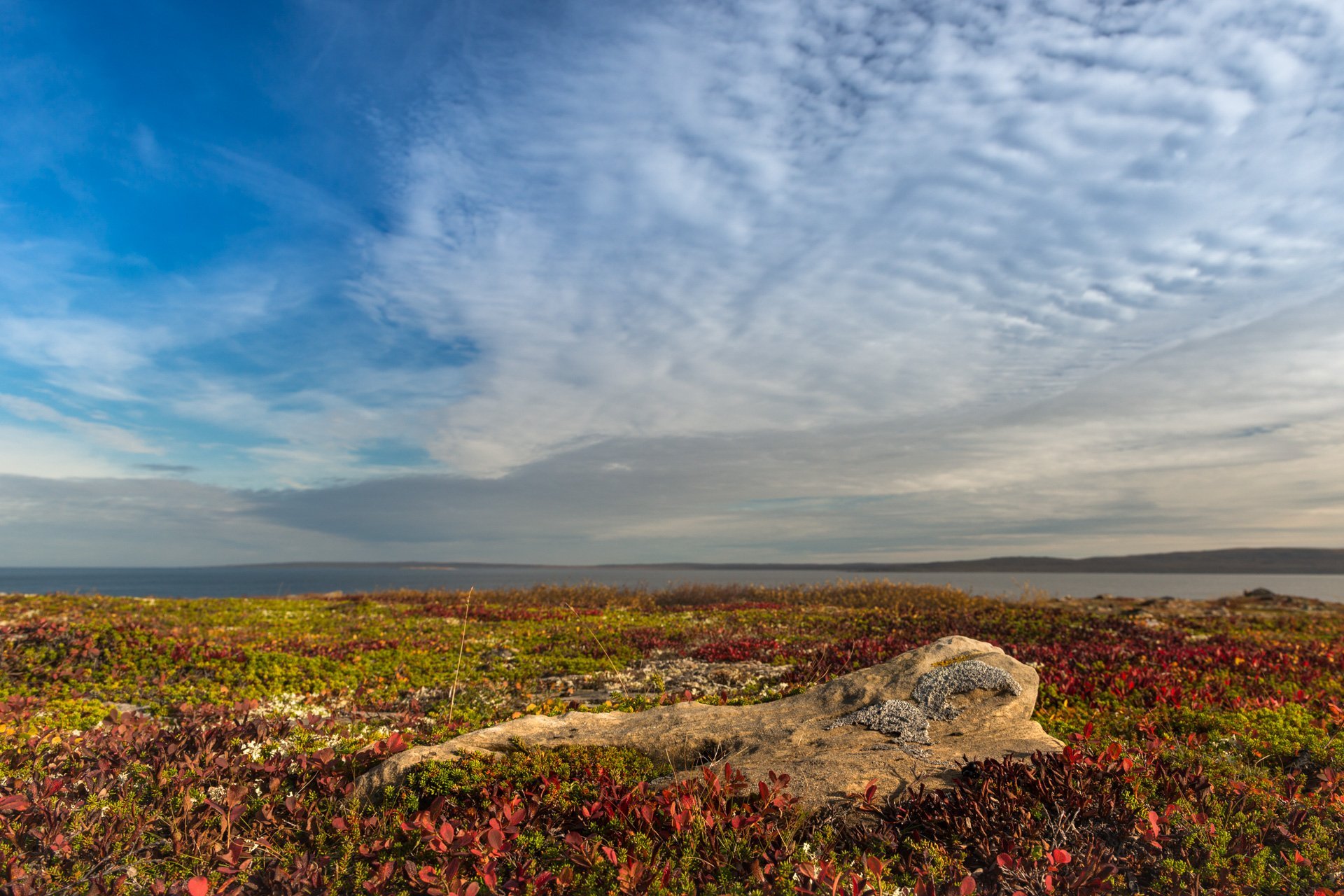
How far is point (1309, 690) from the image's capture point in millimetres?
10711

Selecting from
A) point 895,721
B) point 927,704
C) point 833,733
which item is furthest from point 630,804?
point 927,704

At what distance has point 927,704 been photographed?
759 centimetres

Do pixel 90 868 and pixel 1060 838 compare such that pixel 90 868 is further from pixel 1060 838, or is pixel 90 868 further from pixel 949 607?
pixel 949 607

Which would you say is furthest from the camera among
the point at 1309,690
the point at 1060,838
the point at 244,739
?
the point at 1309,690

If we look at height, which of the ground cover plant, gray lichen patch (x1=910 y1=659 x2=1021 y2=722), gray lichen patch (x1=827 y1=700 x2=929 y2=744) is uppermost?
gray lichen patch (x1=910 y1=659 x2=1021 y2=722)

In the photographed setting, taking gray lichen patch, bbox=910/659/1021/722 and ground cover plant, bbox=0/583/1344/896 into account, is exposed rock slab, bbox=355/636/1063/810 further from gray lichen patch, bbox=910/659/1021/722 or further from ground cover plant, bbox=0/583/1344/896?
ground cover plant, bbox=0/583/1344/896

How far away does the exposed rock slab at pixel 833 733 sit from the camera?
19.6 ft

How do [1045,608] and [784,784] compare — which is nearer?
[784,784]

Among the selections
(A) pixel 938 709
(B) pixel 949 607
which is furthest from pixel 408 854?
(B) pixel 949 607

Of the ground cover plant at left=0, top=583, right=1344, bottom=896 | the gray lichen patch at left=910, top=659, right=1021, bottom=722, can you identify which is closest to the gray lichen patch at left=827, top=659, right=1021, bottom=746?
the gray lichen patch at left=910, top=659, right=1021, bottom=722

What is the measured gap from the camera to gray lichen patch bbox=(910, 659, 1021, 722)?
7629 millimetres

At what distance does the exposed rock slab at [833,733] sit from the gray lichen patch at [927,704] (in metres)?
0.01

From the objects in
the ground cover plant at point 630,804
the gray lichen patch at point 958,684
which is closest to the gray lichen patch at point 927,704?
the gray lichen patch at point 958,684

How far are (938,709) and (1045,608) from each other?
18137 mm
